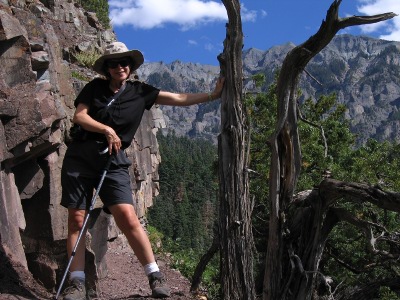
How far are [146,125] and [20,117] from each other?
28.7 feet

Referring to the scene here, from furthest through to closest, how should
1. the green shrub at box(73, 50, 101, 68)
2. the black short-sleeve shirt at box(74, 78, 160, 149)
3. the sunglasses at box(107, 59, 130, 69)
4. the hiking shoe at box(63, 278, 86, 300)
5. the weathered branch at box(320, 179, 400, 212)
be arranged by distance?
the green shrub at box(73, 50, 101, 68), the sunglasses at box(107, 59, 130, 69), the black short-sleeve shirt at box(74, 78, 160, 149), the hiking shoe at box(63, 278, 86, 300), the weathered branch at box(320, 179, 400, 212)

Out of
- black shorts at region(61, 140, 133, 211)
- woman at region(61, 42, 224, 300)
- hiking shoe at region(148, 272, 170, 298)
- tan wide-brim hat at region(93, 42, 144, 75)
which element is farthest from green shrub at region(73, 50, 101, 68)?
hiking shoe at region(148, 272, 170, 298)

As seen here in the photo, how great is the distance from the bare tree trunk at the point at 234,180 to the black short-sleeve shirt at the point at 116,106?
0.80 metres

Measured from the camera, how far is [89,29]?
20.5 meters

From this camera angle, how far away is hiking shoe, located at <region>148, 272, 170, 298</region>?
516cm

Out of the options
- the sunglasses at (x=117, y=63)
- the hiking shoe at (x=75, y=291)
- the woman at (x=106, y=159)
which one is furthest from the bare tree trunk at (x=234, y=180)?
the hiking shoe at (x=75, y=291)

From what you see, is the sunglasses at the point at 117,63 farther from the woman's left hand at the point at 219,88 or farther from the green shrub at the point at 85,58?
the green shrub at the point at 85,58

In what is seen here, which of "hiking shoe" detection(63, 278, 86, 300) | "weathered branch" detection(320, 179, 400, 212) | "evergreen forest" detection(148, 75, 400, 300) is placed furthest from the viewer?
"evergreen forest" detection(148, 75, 400, 300)

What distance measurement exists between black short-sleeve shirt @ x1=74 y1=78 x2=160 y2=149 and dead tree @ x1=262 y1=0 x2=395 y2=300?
4.35 feet

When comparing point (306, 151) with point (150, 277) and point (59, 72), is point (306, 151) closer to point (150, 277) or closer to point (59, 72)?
point (59, 72)

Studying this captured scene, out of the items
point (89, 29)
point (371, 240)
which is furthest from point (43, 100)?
point (89, 29)

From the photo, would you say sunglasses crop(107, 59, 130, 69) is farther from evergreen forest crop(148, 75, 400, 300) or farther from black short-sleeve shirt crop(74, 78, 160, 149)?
evergreen forest crop(148, 75, 400, 300)

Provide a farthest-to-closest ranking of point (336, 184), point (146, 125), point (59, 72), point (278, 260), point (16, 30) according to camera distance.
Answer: point (146, 125) → point (59, 72) → point (16, 30) → point (278, 260) → point (336, 184)

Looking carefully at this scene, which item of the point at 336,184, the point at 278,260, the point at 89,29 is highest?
the point at 89,29
